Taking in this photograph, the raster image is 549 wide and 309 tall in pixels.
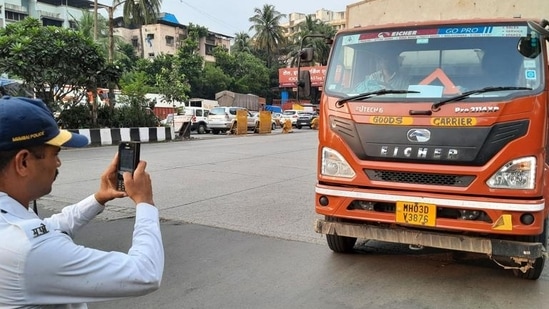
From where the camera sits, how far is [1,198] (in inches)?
61.0

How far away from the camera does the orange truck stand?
4035 millimetres

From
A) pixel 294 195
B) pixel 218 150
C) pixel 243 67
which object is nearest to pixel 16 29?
pixel 218 150

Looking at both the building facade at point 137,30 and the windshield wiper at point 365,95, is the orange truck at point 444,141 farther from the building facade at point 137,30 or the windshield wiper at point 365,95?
the building facade at point 137,30

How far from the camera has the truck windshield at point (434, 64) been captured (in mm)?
4379

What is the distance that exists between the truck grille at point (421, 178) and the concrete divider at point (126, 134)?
1385 cm

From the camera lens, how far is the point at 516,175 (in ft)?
13.2

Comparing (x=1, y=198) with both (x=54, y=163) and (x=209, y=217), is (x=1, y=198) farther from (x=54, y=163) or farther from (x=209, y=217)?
(x=209, y=217)

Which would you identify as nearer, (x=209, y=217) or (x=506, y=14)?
(x=506, y=14)

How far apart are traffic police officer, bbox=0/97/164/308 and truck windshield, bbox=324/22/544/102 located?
3473mm

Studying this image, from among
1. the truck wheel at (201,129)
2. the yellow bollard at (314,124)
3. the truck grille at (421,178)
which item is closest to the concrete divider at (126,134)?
the truck wheel at (201,129)

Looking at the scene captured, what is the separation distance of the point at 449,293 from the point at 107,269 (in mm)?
3534

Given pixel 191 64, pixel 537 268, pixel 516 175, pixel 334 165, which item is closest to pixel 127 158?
pixel 334 165

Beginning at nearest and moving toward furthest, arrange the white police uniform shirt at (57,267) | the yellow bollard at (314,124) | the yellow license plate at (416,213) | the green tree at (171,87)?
the white police uniform shirt at (57,267) → the yellow license plate at (416,213) → the green tree at (171,87) → the yellow bollard at (314,124)

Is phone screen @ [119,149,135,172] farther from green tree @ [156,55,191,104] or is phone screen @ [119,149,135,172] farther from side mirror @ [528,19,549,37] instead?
green tree @ [156,55,191,104]
